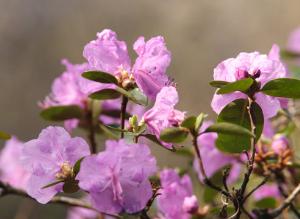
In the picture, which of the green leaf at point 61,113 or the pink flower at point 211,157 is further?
the pink flower at point 211,157

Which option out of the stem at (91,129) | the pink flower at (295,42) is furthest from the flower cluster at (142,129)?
the pink flower at (295,42)

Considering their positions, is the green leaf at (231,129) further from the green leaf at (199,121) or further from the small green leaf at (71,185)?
the small green leaf at (71,185)

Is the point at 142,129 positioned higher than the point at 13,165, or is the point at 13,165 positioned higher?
the point at 142,129

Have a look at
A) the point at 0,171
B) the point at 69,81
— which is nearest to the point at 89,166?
the point at 69,81

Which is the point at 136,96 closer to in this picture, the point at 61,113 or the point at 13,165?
the point at 61,113

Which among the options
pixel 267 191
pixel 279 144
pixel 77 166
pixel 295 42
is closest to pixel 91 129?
pixel 279 144

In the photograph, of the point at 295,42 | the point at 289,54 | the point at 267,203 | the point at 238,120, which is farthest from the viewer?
the point at 295,42

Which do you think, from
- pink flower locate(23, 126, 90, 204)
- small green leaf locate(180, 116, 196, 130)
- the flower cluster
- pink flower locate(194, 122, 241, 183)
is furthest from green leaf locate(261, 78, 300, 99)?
pink flower locate(194, 122, 241, 183)
